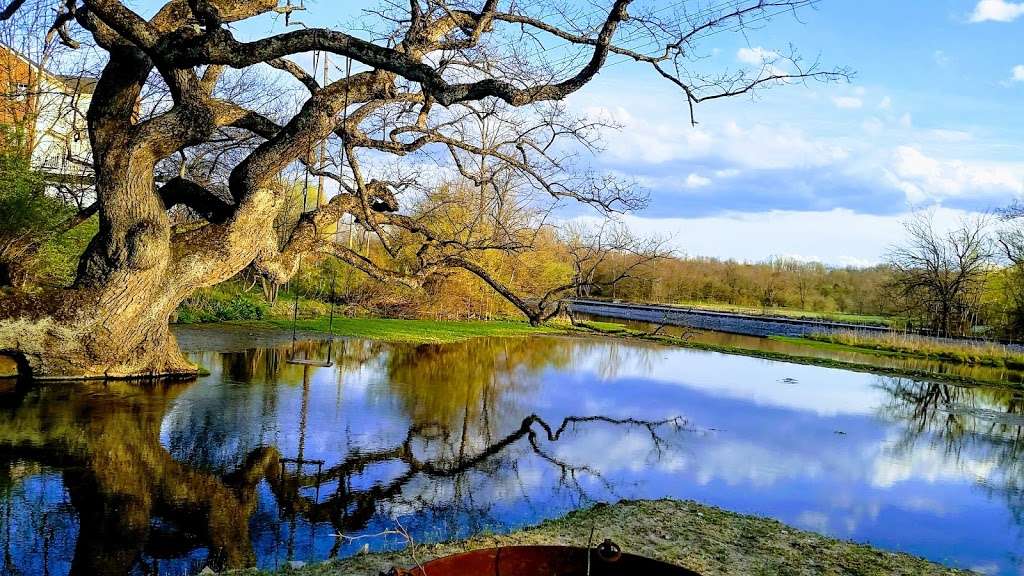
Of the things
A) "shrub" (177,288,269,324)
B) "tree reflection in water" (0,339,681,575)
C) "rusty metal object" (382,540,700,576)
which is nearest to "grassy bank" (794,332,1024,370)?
"tree reflection in water" (0,339,681,575)

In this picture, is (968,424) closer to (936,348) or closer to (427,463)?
(427,463)

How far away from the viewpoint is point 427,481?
25.5ft

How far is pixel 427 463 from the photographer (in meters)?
8.54

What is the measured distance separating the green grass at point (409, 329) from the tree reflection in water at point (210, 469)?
8789 millimetres

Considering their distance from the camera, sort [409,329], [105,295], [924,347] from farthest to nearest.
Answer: [924,347]
[409,329]
[105,295]

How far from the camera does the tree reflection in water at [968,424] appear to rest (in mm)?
10430

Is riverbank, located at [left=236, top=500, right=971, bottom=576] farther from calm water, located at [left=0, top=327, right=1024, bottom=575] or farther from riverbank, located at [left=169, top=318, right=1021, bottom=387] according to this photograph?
riverbank, located at [left=169, top=318, right=1021, bottom=387]

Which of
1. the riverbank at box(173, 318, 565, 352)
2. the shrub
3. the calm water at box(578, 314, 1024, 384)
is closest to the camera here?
the riverbank at box(173, 318, 565, 352)

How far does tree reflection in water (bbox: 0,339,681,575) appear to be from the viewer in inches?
212

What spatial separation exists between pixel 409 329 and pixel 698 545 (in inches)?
769

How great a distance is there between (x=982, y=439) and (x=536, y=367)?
10.1m

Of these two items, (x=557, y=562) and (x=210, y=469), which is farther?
(x=210, y=469)

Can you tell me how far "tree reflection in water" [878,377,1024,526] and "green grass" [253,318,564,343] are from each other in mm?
13547

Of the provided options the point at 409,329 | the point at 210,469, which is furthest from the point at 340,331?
the point at 210,469
